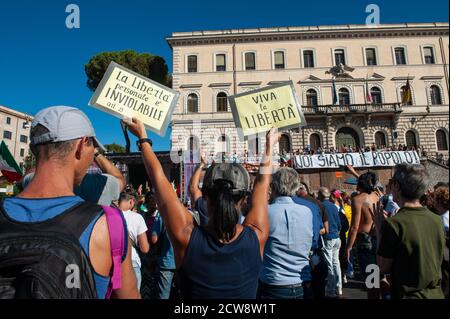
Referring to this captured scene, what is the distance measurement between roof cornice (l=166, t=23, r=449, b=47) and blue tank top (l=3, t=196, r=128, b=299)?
30495 mm

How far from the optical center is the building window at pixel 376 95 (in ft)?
92.5

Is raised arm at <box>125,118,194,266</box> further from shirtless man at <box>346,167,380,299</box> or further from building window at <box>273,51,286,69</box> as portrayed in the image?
building window at <box>273,51,286,69</box>

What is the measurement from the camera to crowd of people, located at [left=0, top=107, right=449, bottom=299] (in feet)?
3.54

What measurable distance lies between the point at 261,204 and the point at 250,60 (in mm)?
29315

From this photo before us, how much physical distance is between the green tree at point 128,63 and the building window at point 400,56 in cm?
2348

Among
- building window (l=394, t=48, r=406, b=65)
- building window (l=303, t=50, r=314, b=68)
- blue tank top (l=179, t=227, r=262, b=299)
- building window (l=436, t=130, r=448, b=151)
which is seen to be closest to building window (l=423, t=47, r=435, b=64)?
building window (l=394, t=48, r=406, b=65)

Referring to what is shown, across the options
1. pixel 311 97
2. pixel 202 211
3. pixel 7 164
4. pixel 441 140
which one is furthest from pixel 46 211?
pixel 441 140

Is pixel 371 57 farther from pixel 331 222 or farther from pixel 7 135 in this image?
pixel 7 135

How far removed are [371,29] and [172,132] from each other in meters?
21.0

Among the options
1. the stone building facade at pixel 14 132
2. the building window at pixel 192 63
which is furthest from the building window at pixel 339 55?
the stone building facade at pixel 14 132

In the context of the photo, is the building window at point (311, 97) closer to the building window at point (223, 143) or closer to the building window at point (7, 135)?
the building window at point (223, 143)
